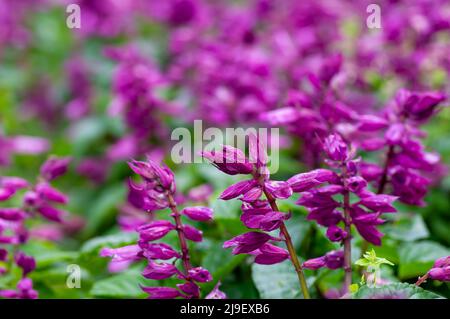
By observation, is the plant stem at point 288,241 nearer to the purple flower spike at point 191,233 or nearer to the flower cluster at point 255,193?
the flower cluster at point 255,193

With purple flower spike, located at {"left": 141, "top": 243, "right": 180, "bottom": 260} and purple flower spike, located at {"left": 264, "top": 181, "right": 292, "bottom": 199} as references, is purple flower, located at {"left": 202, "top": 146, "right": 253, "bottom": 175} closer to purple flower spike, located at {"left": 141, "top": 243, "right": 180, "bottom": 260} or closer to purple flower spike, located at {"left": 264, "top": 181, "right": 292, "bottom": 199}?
purple flower spike, located at {"left": 264, "top": 181, "right": 292, "bottom": 199}

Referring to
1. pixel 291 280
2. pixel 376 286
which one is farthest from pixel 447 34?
pixel 376 286

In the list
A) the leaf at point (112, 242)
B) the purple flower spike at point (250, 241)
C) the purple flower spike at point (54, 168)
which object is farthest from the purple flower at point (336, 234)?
the purple flower spike at point (54, 168)

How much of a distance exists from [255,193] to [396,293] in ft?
0.90

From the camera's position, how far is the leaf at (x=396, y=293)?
1031mm

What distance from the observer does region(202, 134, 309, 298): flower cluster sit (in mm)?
1067

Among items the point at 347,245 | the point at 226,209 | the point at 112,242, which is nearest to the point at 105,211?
the point at 112,242

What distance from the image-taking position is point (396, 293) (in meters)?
1.03

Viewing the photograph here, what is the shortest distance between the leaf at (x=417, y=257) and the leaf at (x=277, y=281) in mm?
242

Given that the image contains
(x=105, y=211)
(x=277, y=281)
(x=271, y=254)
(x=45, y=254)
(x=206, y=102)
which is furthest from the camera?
(x=105, y=211)

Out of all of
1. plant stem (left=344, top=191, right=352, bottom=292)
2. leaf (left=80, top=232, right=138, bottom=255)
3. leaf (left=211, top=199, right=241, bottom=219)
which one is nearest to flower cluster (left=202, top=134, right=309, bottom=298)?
plant stem (left=344, top=191, right=352, bottom=292)

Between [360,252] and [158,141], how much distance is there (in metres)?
1.10

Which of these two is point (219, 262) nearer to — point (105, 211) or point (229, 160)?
point (229, 160)
